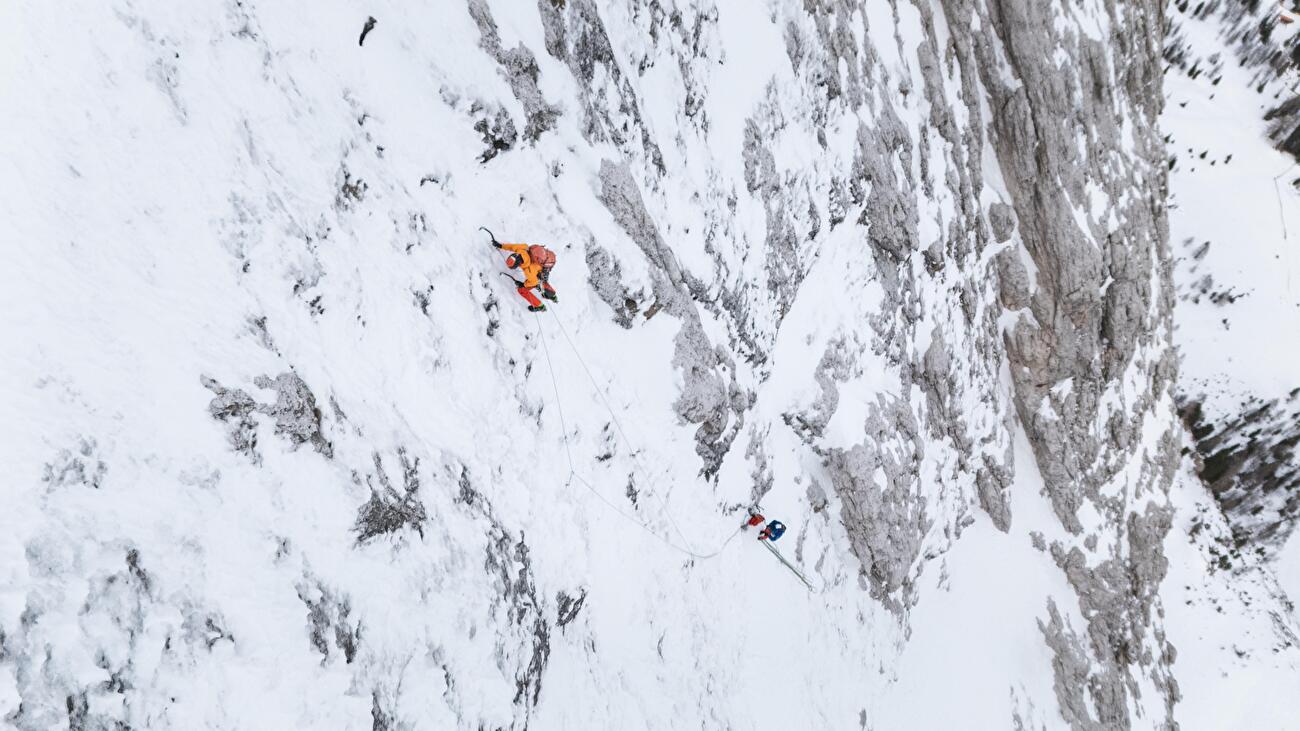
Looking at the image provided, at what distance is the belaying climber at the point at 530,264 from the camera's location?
848cm

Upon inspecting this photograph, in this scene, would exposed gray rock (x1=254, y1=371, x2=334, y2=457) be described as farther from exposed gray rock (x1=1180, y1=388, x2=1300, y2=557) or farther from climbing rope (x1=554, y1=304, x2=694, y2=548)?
exposed gray rock (x1=1180, y1=388, x2=1300, y2=557)

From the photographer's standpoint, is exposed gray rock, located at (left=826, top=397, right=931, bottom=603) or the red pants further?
exposed gray rock, located at (left=826, top=397, right=931, bottom=603)

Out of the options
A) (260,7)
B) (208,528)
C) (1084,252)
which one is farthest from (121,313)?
(1084,252)

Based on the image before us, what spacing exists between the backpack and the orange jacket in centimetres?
3

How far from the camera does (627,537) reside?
404 inches

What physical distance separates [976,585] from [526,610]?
1706 centimetres

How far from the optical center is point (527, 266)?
848 centimetres

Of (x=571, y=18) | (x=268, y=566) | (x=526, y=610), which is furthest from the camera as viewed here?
(x=571, y=18)

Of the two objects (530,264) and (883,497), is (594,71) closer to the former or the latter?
(530,264)

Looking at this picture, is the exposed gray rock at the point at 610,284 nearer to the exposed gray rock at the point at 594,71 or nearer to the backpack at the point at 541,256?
the backpack at the point at 541,256

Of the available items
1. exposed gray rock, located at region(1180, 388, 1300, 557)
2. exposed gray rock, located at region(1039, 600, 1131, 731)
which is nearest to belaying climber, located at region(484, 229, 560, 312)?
exposed gray rock, located at region(1039, 600, 1131, 731)

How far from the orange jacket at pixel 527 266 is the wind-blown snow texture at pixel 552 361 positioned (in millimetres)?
449

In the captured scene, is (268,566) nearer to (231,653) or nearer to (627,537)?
(231,653)

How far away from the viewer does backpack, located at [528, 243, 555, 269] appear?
8.48 meters
